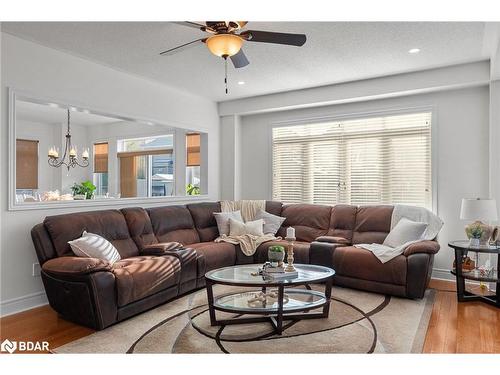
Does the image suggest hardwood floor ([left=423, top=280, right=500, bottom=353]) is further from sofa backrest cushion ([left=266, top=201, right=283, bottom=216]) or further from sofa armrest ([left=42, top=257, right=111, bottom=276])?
sofa armrest ([left=42, top=257, right=111, bottom=276])

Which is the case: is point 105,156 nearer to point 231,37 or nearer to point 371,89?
point 371,89

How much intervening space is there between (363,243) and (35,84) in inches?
161

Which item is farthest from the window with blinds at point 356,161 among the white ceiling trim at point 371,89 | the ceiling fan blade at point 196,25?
the ceiling fan blade at point 196,25

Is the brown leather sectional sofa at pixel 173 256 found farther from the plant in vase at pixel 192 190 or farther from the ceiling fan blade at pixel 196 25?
the ceiling fan blade at pixel 196 25

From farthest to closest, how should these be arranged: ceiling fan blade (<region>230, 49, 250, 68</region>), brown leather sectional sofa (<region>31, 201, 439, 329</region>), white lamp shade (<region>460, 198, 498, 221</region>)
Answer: white lamp shade (<region>460, 198, 498, 221</region>)
ceiling fan blade (<region>230, 49, 250, 68</region>)
brown leather sectional sofa (<region>31, 201, 439, 329</region>)

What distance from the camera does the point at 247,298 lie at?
11.1 ft

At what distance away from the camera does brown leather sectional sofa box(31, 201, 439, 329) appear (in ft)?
10.2

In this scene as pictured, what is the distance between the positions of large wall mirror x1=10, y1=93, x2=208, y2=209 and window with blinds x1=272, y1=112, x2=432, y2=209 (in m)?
1.97

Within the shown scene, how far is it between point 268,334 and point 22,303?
8.09ft

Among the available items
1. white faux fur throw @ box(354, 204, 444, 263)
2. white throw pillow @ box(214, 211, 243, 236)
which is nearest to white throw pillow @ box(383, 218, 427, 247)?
white faux fur throw @ box(354, 204, 444, 263)

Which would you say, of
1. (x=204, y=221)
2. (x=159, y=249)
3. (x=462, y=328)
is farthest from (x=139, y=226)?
(x=462, y=328)

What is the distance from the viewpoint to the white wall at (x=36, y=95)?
3.51m
